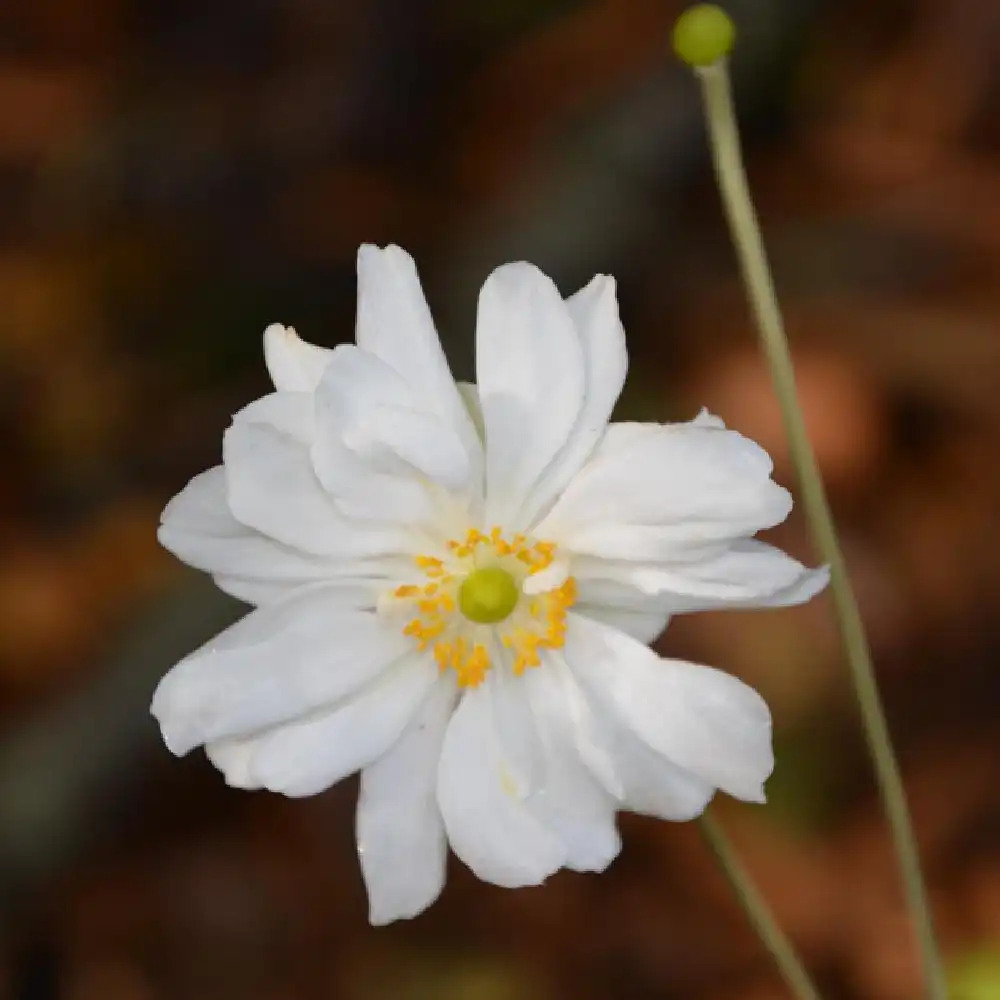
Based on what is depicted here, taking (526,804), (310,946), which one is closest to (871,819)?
(310,946)

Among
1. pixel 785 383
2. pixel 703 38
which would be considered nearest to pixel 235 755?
pixel 785 383

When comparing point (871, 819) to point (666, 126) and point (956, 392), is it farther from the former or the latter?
point (666, 126)

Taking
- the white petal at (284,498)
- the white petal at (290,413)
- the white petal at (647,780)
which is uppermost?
the white petal at (290,413)

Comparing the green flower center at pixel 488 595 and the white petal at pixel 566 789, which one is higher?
the green flower center at pixel 488 595

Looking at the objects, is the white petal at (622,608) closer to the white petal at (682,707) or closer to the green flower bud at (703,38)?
the white petal at (682,707)

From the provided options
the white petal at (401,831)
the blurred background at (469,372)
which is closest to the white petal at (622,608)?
the white petal at (401,831)

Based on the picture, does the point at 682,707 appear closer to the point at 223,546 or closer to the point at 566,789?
the point at 566,789

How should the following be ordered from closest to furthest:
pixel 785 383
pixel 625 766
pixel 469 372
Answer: pixel 785 383 < pixel 625 766 < pixel 469 372
